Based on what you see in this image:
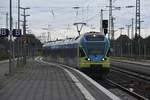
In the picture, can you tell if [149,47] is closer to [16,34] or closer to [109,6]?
[109,6]

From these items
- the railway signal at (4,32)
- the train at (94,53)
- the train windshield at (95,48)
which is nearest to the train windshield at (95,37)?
the train at (94,53)

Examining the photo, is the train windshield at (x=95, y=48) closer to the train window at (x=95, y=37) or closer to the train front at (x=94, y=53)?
the train front at (x=94, y=53)

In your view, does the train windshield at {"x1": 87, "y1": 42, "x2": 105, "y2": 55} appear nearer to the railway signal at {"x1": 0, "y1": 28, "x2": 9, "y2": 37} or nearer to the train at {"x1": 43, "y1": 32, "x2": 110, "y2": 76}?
the train at {"x1": 43, "y1": 32, "x2": 110, "y2": 76}

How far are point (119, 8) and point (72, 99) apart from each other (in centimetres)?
6029

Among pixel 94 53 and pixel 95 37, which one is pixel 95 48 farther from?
pixel 95 37

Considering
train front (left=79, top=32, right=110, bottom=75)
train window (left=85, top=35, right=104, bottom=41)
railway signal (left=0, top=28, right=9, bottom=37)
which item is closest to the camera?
railway signal (left=0, top=28, right=9, bottom=37)

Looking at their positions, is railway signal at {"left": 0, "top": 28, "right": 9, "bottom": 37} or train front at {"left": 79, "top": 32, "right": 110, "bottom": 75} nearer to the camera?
railway signal at {"left": 0, "top": 28, "right": 9, "bottom": 37}

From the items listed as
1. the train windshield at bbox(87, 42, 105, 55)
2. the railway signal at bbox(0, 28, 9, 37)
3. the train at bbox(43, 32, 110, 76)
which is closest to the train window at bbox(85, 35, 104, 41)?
the train at bbox(43, 32, 110, 76)

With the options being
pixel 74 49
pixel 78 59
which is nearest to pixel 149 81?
pixel 78 59

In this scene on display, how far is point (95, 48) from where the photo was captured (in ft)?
128

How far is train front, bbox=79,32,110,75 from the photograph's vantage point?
38125 mm

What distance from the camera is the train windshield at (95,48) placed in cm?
3866

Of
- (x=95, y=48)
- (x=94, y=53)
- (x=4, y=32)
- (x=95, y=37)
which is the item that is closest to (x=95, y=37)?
(x=95, y=37)

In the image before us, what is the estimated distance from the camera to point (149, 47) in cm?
11138
